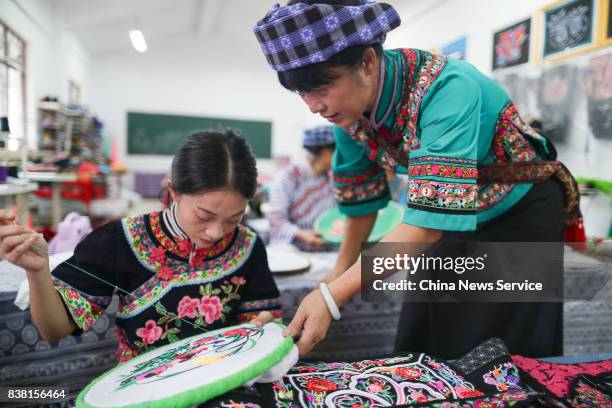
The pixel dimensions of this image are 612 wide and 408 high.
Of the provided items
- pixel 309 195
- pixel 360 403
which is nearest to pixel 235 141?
pixel 360 403

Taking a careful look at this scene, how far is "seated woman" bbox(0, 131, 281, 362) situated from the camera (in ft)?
3.28

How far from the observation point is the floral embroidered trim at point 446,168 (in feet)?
2.72

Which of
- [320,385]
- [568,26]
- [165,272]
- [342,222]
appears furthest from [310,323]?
[568,26]

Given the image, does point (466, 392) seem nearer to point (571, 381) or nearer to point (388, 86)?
point (571, 381)

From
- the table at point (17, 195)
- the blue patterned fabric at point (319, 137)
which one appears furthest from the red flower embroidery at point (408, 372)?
the blue patterned fabric at point (319, 137)

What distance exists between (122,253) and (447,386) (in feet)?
2.55

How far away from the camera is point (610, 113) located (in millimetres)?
2438

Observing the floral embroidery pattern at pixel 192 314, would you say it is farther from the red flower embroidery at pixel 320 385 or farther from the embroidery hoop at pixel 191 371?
the red flower embroidery at pixel 320 385

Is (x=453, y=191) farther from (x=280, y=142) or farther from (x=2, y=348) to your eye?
(x=280, y=142)

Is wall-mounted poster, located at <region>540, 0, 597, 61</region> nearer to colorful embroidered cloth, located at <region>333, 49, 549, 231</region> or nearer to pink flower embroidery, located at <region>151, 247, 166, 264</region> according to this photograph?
colorful embroidered cloth, located at <region>333, 49, 549, 231</region>

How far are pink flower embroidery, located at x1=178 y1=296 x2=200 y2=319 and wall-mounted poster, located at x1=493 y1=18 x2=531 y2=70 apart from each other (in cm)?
287

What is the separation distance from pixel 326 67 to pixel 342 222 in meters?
1.30

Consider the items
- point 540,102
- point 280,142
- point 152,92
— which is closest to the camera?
point 540,102

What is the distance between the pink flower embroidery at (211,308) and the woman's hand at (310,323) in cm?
33
